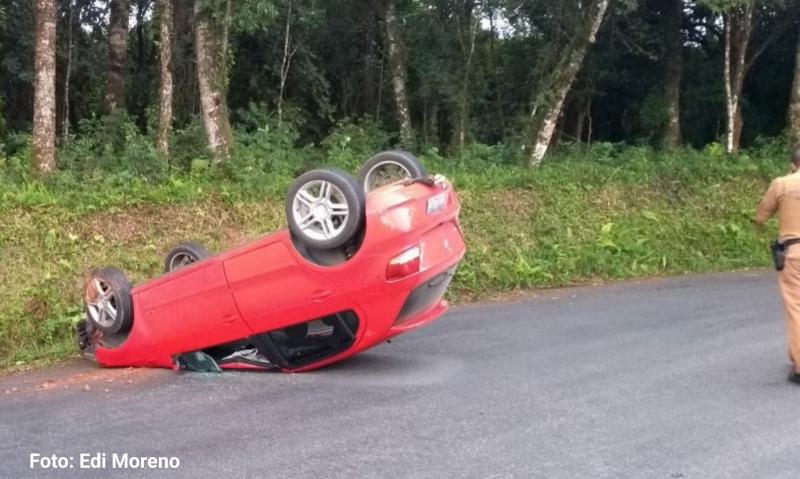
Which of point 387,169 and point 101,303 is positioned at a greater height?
point 387,169

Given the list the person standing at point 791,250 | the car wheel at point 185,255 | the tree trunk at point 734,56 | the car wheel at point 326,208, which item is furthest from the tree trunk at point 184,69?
the person standing at point 791,250

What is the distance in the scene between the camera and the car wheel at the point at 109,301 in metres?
7.96

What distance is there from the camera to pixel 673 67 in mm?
23031

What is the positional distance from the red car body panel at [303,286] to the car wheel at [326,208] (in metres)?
0.13

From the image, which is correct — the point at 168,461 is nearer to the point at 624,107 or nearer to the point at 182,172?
the point at 182,172

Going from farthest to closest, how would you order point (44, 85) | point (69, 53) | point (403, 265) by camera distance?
1. point (69, 53)
2. point (44, 85)
3. point (403, 265)

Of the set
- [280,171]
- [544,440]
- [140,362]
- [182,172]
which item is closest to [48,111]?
[182,172]

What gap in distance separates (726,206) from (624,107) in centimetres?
920

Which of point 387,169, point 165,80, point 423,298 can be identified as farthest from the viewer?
point 165,80

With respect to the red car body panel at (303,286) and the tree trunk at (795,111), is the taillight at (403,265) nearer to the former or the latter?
the red car body panel at (303,286)

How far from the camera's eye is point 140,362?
8023mm

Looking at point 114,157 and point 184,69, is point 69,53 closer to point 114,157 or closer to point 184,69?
point 184,69

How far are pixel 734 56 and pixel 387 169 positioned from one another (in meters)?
15.9

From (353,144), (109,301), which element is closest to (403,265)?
(109,301)
